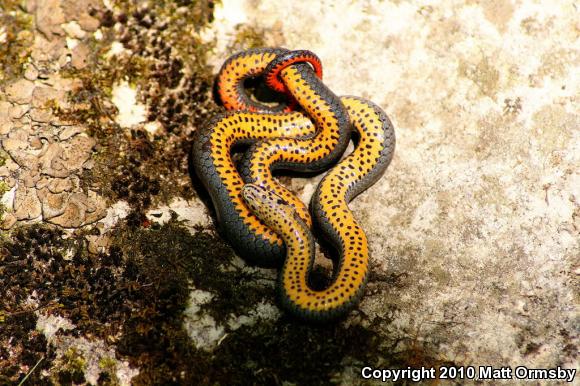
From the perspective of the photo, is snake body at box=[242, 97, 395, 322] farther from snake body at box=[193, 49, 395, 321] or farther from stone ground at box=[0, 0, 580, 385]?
stone ground at box=[0, 0, 580, 385]

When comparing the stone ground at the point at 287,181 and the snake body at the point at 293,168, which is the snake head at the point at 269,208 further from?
the stone ground at the point at 287,181

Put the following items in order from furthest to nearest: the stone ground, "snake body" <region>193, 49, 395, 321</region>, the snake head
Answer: the snake head
"snake body" <region>193, 49, 395, 321</region>
the stone ground

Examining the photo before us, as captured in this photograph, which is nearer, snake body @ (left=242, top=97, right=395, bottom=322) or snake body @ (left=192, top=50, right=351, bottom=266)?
snake body @ (left=242, top=97, right=395, bottom=322)

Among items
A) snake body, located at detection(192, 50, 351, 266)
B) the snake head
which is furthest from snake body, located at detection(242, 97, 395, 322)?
snake body, located at detection(192, 50, 351, 266)

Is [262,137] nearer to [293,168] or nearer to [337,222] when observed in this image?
[293,168]

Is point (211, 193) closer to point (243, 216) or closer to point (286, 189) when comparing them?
point (243, 216)

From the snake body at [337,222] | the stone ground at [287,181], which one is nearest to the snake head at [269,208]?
the snake body at [337,222]
